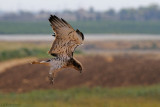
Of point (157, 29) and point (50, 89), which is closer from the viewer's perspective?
point (50, 89)

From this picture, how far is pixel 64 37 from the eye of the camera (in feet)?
21.3

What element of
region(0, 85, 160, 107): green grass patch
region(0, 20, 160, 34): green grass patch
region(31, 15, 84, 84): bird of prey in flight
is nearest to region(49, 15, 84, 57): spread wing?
region(31, 15, 84, 84): bird of prey in flight

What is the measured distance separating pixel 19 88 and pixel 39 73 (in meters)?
2.98

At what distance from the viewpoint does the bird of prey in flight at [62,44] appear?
6402mm

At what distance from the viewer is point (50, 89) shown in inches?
798

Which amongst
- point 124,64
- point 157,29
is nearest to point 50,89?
point 124,64

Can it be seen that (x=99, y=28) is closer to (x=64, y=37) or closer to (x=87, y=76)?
(x=87, y=76)

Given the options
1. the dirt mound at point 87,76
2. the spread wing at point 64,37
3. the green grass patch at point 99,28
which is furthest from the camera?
the green grass patch at point 99,28

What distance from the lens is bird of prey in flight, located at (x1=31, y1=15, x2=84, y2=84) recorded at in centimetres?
640

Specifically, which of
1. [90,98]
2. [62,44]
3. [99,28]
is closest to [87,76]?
[90,98]

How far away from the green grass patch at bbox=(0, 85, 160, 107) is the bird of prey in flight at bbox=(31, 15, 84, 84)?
6.53 meters

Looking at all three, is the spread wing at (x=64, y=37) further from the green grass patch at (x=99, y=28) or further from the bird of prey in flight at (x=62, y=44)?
the green grass patch at (x=99, y=28)

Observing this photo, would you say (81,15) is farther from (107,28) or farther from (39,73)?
(39,73)

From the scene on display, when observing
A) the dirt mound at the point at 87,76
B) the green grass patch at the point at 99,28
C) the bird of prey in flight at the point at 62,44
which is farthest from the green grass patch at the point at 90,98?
the green grass patch at the point at 99,28
